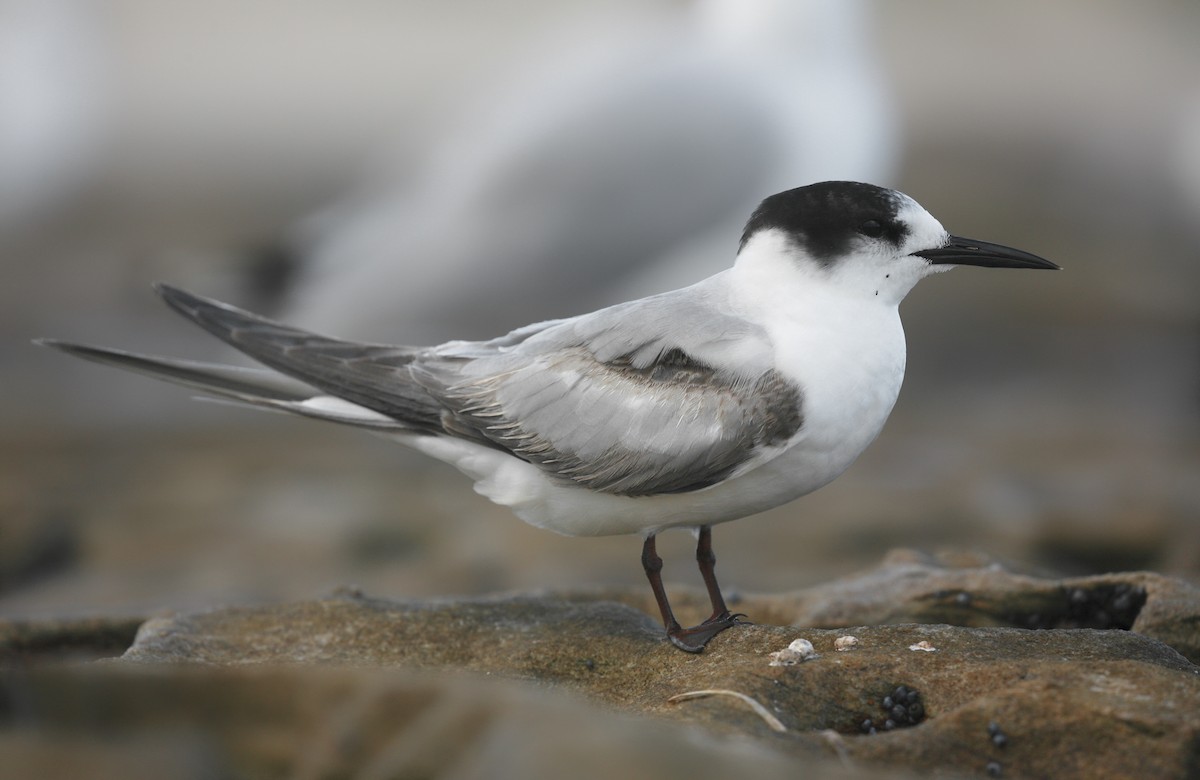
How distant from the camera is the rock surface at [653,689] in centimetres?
251

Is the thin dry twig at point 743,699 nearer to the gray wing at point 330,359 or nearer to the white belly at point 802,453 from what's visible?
the white belly at point 802,453

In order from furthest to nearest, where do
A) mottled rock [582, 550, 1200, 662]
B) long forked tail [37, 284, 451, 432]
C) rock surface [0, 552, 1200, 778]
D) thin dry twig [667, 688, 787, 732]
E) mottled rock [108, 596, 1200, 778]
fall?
long forked tail [37, 284, 451, 432] → mottled rock [582, 550, 1200, 662] → thin dry twig [667, 688, 787, 732] → mottled rock [108, 596, 1200, 778] → rock surface [0, 552, 1200, 778]

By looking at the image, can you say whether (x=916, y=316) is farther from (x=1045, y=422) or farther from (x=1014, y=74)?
(x=1014, y=74)

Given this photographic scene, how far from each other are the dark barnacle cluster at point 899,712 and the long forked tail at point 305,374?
1.64 m

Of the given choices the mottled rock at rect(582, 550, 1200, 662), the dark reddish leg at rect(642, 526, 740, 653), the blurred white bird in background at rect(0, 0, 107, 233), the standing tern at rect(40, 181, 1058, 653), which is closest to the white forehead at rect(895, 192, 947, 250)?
the standing tern at rect(40, 181, 1058, 653)

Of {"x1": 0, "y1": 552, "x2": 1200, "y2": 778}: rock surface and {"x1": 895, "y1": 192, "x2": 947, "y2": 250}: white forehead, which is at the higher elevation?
{"x1": 895, "y1": 192, "x2": 947, "y2": 250}: white forehead

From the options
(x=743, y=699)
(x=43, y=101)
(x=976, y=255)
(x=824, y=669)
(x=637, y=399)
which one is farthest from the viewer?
(x=43, y=101)

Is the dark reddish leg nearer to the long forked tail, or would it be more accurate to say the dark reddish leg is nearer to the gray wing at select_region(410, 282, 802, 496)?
the gray wing at select_region(410, 282, 802, 496)

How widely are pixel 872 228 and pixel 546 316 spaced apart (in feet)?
9.69

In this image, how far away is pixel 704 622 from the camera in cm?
396

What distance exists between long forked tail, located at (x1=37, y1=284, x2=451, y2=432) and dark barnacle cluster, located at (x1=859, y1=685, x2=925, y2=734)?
1.64 m

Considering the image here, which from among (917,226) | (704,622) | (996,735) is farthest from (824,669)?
(917,226)

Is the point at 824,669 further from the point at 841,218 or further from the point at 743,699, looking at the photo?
the point at 841,218

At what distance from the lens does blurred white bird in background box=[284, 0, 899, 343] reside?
660cm
